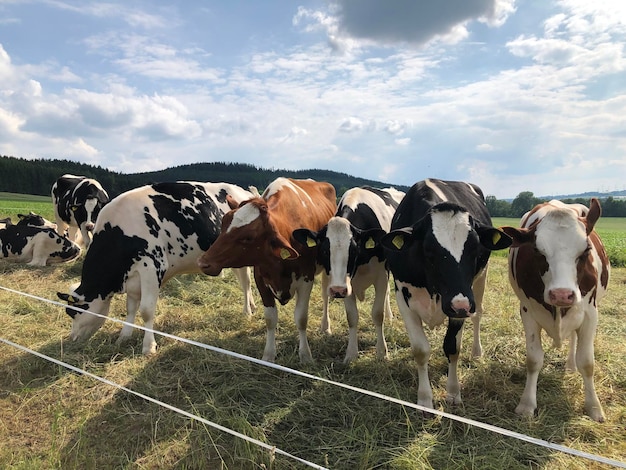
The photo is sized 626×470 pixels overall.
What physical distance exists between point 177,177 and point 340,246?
6431 cm

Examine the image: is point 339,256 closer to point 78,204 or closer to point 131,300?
point 131,300

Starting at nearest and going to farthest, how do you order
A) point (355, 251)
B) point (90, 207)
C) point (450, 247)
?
point (450, 247)
point (355, 251)
point (90, 207)

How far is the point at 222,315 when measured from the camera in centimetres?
745

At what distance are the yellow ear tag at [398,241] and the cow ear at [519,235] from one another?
3.06 feet

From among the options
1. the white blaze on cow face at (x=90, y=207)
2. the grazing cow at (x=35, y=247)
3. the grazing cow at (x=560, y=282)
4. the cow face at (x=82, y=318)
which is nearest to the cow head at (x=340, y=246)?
the grazing cow at (x=560, y=282)

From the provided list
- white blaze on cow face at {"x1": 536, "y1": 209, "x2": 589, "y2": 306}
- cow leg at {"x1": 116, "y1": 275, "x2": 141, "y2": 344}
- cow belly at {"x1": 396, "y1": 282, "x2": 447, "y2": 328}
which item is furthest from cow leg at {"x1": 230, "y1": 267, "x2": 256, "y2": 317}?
white blaze on cow face at {"x1": 536, "y1": 209, "x2": 589, "y2": 306}

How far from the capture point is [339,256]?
479 cm

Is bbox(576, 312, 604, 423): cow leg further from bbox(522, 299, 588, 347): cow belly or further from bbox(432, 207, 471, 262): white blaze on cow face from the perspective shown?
bbox(432, 207, 471, 262): white blaze on cow face

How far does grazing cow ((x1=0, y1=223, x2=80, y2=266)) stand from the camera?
11.8 metres

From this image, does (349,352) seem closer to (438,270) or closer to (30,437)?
(438,270)

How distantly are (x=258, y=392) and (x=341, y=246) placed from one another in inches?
70.1

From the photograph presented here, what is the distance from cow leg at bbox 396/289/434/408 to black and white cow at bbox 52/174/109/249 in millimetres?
10255

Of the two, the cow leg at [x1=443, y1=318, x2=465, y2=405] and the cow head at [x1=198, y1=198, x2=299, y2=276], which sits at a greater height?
the cow head at [x1=198, y1=198, x2=299, y2=276]

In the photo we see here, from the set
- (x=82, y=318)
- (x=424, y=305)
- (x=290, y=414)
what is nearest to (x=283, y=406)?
(x=290, y=414)
